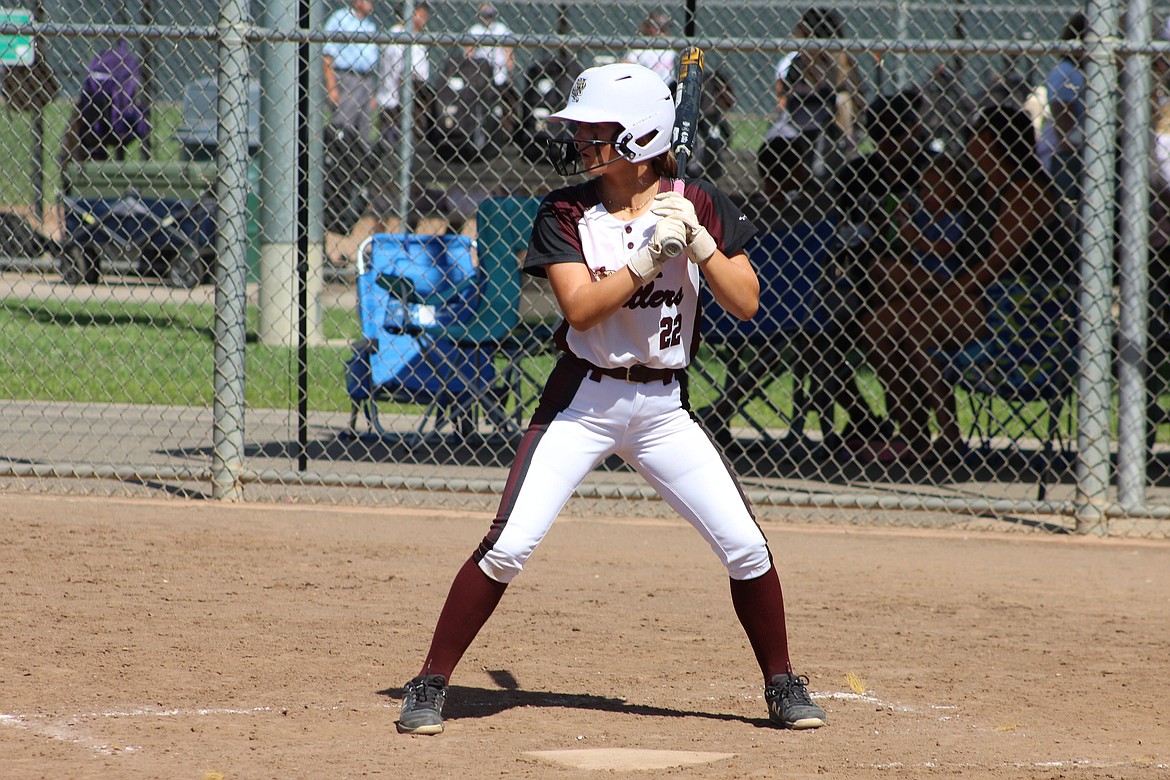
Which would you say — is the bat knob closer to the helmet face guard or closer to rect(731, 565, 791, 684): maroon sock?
the helmet face guard

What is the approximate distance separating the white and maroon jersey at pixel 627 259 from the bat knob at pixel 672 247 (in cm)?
21

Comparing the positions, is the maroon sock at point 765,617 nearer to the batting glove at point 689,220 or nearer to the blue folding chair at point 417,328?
the batting glove at point 689,220

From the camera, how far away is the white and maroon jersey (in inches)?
147

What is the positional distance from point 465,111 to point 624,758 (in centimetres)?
900

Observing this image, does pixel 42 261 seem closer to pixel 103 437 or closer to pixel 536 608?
pixel 103 437

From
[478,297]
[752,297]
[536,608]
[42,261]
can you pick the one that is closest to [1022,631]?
[536,608]

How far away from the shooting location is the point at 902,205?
775cm

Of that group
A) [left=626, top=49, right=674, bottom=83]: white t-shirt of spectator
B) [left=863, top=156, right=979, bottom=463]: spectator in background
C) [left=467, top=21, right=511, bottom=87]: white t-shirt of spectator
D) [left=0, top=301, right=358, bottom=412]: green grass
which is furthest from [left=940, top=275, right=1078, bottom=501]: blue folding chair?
[left=467, top=21, right=511, bottom=87]: white t-shirt of spectator

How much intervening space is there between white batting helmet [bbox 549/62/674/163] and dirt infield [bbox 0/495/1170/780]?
1.58m

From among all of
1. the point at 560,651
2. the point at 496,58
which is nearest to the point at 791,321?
the point at 560,651

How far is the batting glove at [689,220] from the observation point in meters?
3.52

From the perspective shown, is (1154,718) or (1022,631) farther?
(1022,631)

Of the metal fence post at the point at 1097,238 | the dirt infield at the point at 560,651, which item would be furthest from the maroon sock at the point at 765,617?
the metal fence post at the point at 1097,238

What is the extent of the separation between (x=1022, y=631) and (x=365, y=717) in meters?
2.53
